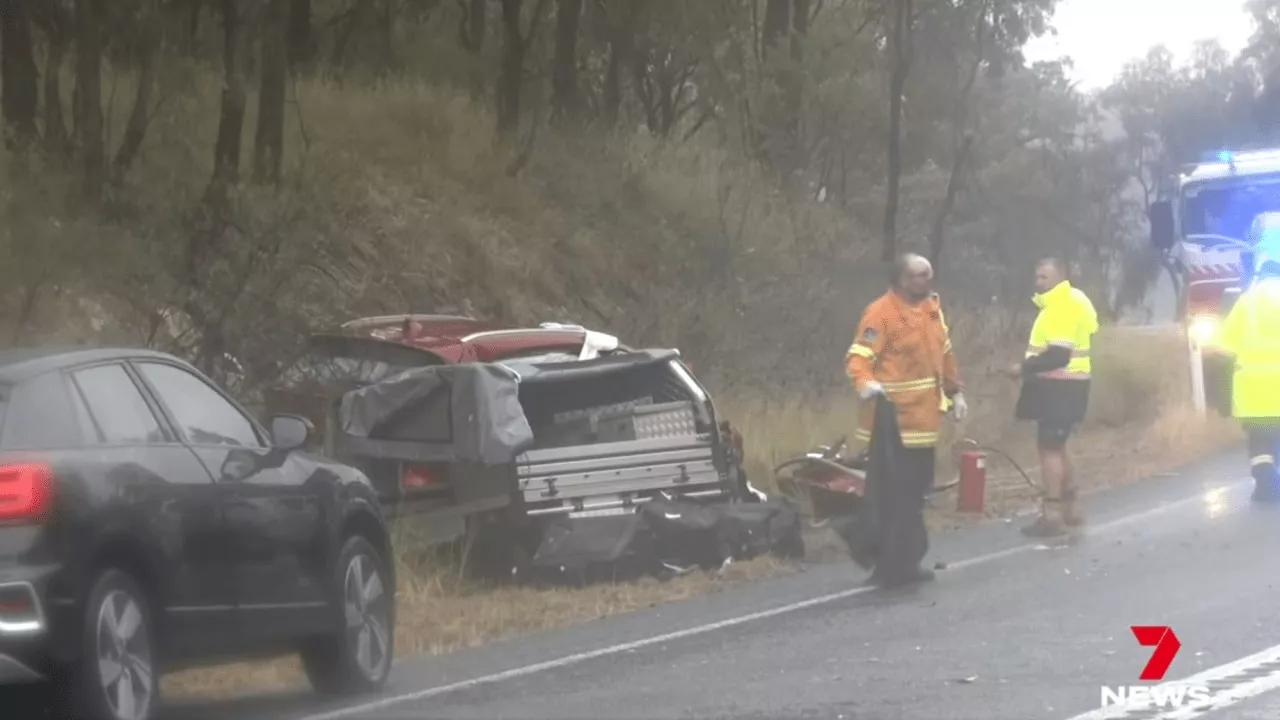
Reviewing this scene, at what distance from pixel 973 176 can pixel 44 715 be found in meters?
45.7

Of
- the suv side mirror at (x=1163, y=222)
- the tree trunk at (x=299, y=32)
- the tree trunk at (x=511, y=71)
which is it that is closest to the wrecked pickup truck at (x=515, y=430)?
the tree trunk at (x=299, y=32)

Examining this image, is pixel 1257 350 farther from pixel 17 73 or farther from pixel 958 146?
pixel 958 146

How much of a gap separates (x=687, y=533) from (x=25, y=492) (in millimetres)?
6440

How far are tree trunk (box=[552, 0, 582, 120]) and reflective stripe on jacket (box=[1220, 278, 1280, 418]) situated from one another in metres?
13.4

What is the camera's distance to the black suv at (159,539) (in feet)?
23.8

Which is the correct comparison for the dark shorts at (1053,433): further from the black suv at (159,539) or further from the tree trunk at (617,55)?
the tree trunk at (617,55)

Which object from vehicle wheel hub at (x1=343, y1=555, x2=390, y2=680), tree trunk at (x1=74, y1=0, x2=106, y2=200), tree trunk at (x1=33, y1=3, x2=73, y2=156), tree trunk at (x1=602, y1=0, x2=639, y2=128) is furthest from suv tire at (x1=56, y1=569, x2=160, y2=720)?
tree trunk at (x1=602, y1=0, x2=639, y2=128)

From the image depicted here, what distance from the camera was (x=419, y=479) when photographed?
12.9 meters

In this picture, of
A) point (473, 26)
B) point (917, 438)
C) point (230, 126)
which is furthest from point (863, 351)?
point (473, 26)

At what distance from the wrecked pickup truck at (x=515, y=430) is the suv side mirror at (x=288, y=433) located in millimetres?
3222

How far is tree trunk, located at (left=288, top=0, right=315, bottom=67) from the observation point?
24.4 metres

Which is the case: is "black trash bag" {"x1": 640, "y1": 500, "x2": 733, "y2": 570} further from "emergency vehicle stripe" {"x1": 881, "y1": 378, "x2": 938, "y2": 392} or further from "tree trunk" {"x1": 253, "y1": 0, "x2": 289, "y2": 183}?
"tree trunk" {"x1": 253, "y1": 0, "x2": 289, "y2": 183}

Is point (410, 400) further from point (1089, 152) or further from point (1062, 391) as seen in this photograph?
point (1089, 152)

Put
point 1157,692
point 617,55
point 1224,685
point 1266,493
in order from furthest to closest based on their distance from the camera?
point 617,55 → point 1266,493 → point 1224,685 → point 1157,692
